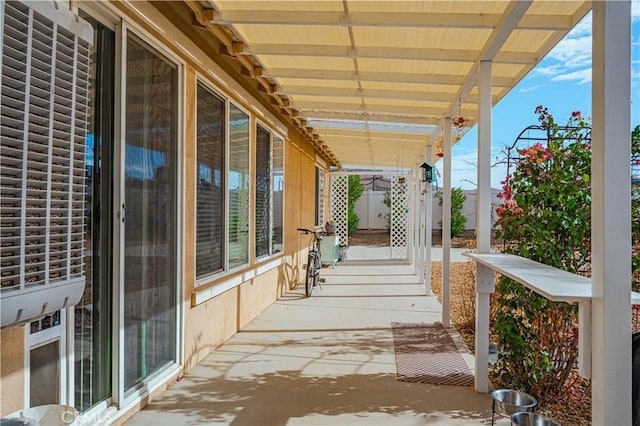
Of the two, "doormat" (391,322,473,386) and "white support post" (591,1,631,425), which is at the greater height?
"white support post" (591,1,631,425)

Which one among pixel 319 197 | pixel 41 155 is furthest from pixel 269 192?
pixel 319 197

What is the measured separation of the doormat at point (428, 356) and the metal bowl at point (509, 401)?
842mm

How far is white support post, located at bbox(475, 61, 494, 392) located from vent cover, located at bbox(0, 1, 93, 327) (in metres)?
2.55

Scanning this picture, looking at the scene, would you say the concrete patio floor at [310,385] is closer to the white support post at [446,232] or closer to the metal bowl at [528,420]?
the white support post at [446,232]

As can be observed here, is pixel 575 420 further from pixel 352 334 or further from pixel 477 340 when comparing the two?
pixel 352 334

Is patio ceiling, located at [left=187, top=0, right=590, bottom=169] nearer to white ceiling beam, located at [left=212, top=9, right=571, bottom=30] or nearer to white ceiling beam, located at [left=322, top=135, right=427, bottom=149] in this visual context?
white ceiling beam, located at [left=212, top=9, right=571, bottom=30]

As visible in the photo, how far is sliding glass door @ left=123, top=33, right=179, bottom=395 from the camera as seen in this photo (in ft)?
8.95

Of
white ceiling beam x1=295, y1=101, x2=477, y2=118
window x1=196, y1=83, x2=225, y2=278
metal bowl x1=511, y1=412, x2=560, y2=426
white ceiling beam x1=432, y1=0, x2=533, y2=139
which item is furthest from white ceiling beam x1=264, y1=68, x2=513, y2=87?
metal bowl x1=511, y1=412, x2=560, y2=426

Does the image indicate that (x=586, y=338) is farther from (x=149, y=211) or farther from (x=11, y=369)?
(x=149, y=211)

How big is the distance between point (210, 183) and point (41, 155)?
7.85 ft

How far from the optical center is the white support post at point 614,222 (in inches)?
66.6

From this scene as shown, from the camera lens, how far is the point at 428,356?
13.6ft

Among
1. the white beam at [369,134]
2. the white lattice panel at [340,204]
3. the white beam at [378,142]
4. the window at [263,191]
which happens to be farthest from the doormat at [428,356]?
the white lattice panel at [340,204]

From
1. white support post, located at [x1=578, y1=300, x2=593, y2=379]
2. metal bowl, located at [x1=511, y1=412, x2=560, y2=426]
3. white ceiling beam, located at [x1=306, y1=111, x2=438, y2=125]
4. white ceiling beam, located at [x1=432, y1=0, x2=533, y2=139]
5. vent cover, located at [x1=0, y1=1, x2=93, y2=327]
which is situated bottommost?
metal bowl, located at [x1=511, y1=412, x2=560, y2=426]
